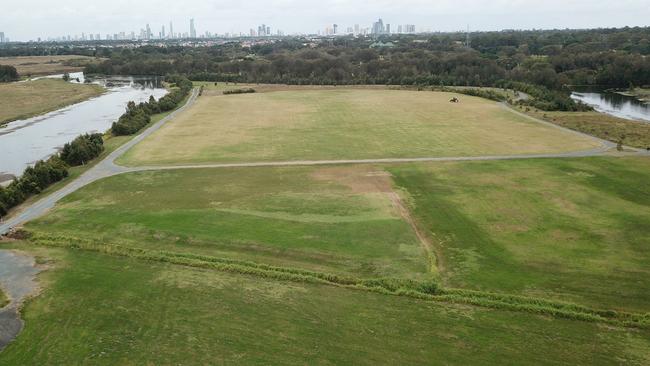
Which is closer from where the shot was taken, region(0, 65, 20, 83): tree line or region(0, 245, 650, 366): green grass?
region(0, 245, 650, 366): green grass

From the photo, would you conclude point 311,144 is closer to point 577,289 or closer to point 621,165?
point 621,165

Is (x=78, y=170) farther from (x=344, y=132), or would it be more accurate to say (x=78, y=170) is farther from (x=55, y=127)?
(x=55, y=127)

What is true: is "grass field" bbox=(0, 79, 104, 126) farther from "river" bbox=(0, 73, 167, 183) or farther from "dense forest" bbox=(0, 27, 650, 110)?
"dense forest" bbox=(0, 27, 650, 110)

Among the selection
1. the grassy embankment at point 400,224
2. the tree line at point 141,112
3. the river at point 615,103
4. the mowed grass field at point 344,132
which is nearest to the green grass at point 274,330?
the grassy embankment at point 400,224

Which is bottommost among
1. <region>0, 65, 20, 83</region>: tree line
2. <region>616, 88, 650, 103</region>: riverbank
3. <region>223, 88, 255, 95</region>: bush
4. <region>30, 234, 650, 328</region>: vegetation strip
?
<region>30, 234, 650, 328</region>: vegetation strip

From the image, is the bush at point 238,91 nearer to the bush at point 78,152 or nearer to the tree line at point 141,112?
the tree line at point 141,112

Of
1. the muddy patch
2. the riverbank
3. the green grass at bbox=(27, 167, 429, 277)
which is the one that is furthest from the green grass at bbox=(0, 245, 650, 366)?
the riverbank

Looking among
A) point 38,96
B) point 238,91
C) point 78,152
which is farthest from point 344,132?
point 38,96
